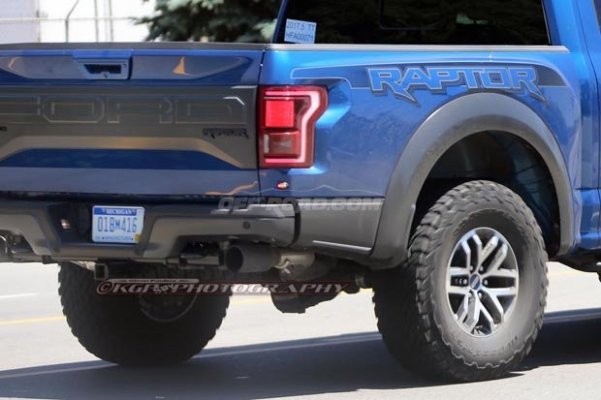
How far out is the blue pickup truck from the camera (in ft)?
20.1

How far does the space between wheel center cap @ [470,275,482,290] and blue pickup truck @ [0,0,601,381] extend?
1cm

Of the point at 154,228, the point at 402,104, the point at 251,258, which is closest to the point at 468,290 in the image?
the point at 402,104

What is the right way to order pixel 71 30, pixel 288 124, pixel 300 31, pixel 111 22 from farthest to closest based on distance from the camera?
1. pixel 71 30
2. pixel 111 22
3. pixel 300 31
4. pixel 288 124

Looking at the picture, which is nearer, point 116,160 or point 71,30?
point 116,160

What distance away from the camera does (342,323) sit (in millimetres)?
9711

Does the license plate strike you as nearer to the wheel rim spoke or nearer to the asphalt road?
the asphalt road

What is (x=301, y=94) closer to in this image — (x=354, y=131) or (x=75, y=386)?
(x=354, y=131)

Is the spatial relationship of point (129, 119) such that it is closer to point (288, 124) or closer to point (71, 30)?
point (288, 124)

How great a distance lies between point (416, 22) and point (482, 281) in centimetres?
172

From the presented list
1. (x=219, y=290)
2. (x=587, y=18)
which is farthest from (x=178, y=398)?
(x=587, y=18)

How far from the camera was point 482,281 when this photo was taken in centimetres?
687

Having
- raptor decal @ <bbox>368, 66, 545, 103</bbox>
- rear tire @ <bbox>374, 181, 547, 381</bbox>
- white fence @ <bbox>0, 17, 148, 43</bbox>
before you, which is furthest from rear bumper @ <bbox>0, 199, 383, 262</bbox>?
white fence @ <bbox>0, 17, 148, 43</bbox>

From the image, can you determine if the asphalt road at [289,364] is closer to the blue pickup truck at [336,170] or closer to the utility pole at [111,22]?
the blue pickup truck at [336,170]

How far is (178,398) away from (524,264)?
5.84ft
